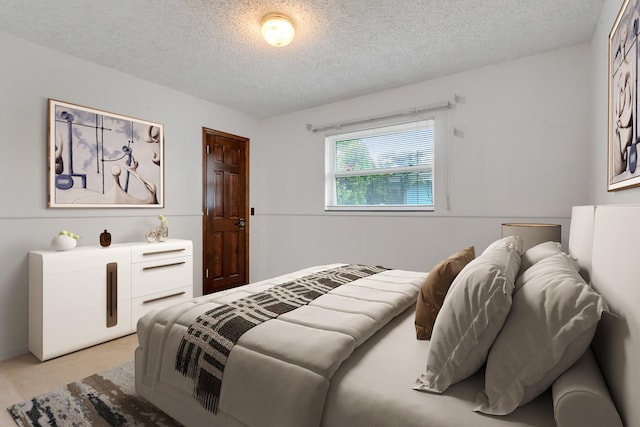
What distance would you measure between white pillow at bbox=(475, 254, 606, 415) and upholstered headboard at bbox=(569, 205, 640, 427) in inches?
2.3

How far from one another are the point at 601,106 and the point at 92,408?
3769 mm

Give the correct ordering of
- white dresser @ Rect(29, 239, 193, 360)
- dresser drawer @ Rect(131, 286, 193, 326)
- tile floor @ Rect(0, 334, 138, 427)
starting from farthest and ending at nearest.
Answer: dresser drawer @ Rect(131, 286, 193, 326) → white dresser @ Rect(29, 239, 193, 360) → tile floor @ Rect(0, 334, 138, 427)

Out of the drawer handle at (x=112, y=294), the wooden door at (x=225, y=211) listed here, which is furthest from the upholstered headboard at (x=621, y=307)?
the wooden door at (x=225, y=211)

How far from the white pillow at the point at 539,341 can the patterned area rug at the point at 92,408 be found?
159cm

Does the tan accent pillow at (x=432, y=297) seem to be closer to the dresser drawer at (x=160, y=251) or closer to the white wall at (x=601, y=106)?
the white wall at (x=601, y=106)

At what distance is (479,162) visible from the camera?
3.21 metres

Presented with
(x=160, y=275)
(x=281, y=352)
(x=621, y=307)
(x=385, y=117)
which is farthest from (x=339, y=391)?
(x=385, y=117)

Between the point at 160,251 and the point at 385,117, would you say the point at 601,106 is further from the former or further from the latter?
the point at 160,251

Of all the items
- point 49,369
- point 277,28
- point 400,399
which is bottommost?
point 49,369

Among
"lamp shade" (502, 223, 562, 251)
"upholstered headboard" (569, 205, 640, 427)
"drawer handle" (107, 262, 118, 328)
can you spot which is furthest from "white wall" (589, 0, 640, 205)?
"drawer handle" (107, 262, 118, 328)

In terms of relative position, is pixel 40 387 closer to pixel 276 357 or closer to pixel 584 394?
pixel 276 357

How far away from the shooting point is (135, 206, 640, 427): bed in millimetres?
838

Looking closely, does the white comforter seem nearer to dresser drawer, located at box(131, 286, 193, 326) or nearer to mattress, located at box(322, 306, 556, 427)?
mattress, located at box(322, 306, 556, 427)

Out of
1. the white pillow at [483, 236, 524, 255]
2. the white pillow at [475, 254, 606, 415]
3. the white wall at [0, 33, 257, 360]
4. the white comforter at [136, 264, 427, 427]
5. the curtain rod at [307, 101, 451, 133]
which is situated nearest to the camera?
the white pillow at [475, 254, 606, 415]
